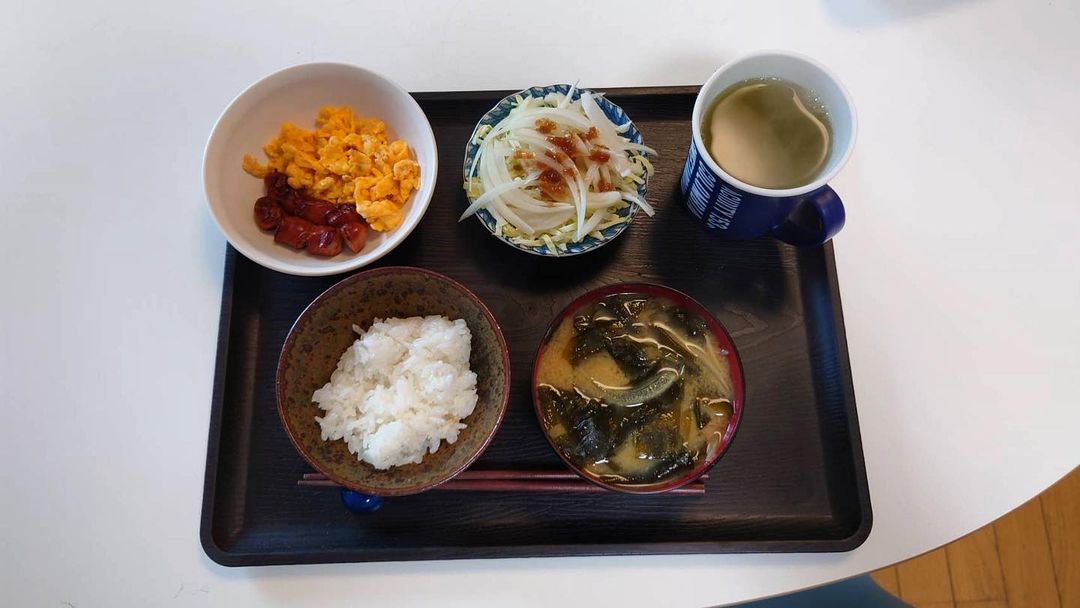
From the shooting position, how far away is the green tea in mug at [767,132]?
4.53ft

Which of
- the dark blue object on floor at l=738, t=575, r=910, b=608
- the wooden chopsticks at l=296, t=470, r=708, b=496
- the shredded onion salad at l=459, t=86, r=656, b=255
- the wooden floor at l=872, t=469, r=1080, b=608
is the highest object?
the shredded onion salad at l=459, t=86, r=656, b=255

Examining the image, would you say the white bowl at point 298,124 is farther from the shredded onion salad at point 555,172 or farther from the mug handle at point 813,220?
the mug handle at point 813,220

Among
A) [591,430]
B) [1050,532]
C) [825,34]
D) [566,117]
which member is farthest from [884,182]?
[1050,532]

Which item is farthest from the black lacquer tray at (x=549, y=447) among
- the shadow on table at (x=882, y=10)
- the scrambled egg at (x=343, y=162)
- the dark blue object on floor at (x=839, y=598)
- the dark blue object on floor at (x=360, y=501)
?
the shadow on table at (x=882, y=10)

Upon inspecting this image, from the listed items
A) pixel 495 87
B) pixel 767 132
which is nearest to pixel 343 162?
pixel 495 87

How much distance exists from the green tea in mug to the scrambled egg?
651 mm

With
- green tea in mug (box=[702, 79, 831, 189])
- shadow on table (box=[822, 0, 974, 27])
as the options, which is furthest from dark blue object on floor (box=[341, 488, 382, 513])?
shadow on table (box=[822, 0, 974, 27])

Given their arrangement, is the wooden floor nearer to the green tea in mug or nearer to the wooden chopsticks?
the wooden chopsticks

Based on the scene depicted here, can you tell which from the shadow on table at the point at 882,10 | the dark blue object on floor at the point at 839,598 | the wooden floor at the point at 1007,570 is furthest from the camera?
the wooden floor at the point at 1007,570

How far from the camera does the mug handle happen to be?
134 cm

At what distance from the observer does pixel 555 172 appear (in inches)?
58.9

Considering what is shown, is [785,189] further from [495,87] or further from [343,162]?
[343,162]

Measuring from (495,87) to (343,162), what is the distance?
0.42 metres

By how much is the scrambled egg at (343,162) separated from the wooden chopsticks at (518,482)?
0.54m
